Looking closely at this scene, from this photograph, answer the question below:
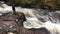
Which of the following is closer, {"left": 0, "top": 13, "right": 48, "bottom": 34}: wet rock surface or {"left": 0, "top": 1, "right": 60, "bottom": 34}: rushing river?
{"left": 0, "top": 13, "right": 48, "bottom": 34}: wet rock surface

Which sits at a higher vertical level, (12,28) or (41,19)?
(12,28)

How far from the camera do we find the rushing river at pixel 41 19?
291 inches

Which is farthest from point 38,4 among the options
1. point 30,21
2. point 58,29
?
point 58,29

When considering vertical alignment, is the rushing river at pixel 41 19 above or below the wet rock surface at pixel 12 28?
below

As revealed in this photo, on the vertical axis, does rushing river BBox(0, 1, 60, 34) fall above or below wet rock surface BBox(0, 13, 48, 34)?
below

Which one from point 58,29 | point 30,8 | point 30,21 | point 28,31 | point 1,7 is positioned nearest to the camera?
point 28,31

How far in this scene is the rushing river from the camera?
739cm

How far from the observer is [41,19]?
8.56 m

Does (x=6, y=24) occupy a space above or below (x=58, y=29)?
above

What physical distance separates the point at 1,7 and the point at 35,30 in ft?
11.9

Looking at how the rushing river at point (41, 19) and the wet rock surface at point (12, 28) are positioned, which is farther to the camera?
the rushing river at point (41, 19)

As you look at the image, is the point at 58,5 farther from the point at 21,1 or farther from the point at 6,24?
→ the point at 6,24

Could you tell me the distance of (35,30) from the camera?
6.54 metres

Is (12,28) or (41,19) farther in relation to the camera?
(41,19)
